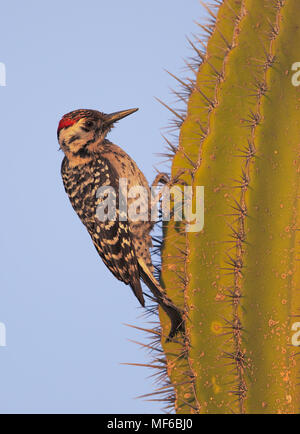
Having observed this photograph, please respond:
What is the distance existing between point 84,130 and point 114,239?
0.60 m

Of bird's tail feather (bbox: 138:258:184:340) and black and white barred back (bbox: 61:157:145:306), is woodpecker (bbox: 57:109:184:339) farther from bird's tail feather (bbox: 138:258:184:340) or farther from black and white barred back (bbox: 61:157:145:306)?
bird's tail feather (bbox: 138:258:184:340)

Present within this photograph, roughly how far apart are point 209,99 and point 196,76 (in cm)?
12

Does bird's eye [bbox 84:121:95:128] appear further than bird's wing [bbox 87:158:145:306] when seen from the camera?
Yes

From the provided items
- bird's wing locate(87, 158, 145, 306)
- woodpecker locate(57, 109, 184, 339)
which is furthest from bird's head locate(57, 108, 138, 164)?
bird's wing locate(87, 158, 145, 306)

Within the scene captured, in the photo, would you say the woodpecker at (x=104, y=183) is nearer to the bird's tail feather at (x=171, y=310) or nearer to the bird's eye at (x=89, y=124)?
the bird's eye at (x=89, y=124)

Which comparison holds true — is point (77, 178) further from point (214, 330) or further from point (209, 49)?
point (214, 330)

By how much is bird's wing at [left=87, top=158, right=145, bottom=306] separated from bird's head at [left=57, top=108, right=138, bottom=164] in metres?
0.12

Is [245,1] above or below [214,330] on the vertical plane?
above

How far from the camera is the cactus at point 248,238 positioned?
1.66 meters

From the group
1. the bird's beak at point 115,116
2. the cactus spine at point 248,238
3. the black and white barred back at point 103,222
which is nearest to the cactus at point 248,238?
the cactus spine at point 248,238

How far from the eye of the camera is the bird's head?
2.54 m

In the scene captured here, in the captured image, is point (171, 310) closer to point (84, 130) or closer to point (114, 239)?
point (114, 239)

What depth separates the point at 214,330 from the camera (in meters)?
1.70
